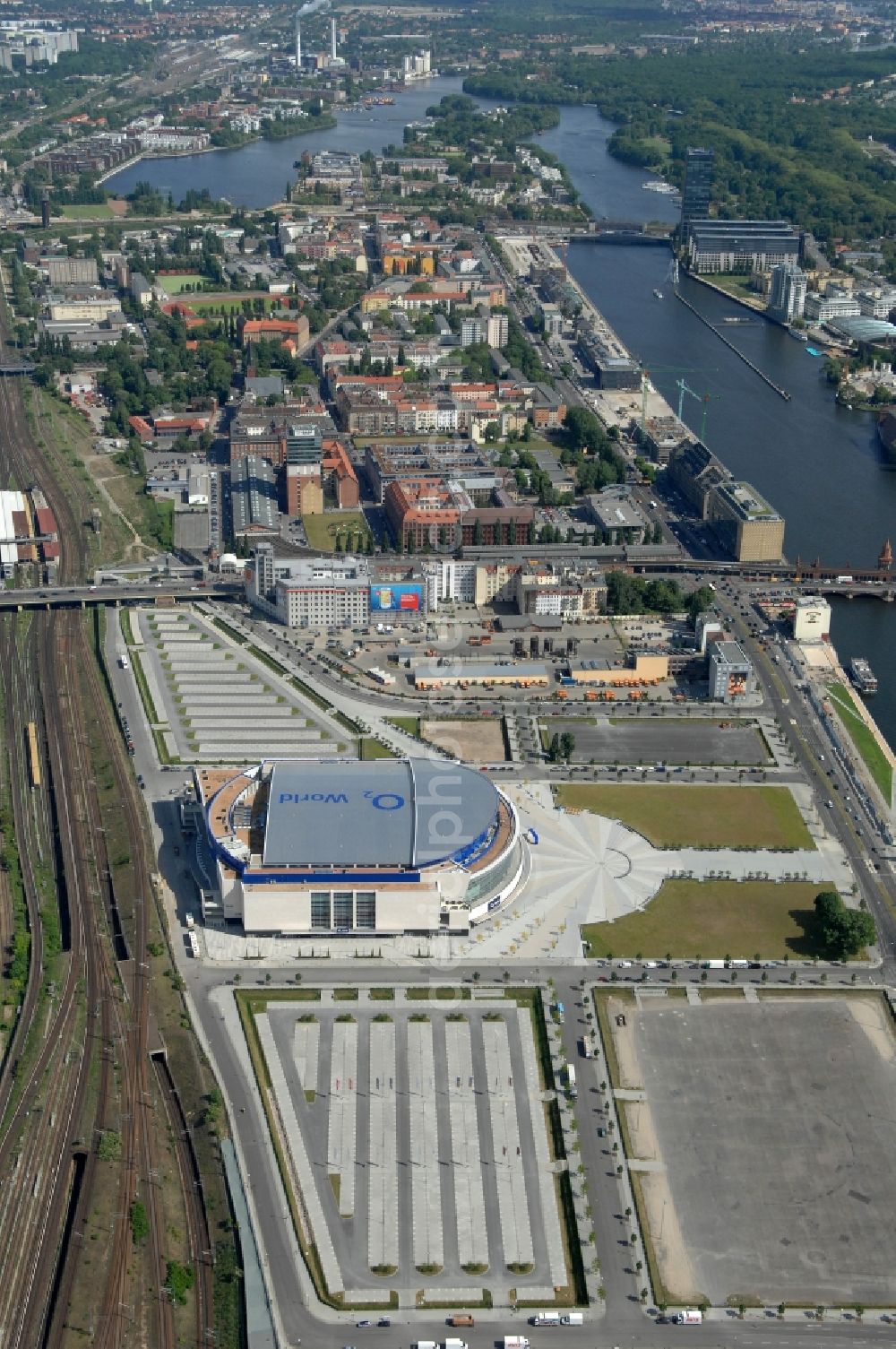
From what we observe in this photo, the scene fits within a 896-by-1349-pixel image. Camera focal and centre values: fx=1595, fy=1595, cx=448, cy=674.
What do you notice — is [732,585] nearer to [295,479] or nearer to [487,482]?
[487,482]

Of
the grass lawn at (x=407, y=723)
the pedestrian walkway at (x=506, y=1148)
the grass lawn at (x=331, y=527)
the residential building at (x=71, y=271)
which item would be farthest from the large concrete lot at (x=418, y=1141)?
the residential building at (x=71, y=271)

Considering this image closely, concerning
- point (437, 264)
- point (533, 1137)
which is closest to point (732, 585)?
point (533, 1137)

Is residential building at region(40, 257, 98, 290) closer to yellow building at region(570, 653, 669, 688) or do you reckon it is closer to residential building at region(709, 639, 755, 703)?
yellow building at region(570, 653, 669, 688)

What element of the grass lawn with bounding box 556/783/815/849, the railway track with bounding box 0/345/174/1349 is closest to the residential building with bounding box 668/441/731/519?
the grass lawn with bounding box 556/783/815/849

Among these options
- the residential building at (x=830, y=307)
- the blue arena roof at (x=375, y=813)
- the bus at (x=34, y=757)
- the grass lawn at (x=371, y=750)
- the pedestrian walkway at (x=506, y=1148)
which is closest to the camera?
the pedestrian walkway at (x=506, y=1148)

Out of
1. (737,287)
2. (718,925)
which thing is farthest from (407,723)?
(737,287)

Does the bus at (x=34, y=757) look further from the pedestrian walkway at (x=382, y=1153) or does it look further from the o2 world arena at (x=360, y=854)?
the pedestrian walkway at (x=382, y=1153)
